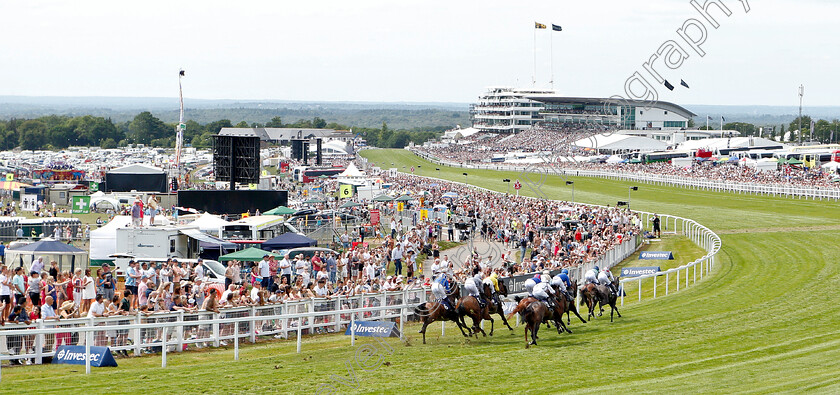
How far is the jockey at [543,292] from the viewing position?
15.0 metres

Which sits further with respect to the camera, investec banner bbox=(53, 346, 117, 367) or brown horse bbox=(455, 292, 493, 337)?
brown horse bbox=(455, 292, 493, 337)

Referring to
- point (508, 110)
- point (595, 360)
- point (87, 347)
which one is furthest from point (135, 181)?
point (508, 110)

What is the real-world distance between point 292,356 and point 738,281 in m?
12.9

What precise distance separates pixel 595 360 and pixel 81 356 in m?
7.07

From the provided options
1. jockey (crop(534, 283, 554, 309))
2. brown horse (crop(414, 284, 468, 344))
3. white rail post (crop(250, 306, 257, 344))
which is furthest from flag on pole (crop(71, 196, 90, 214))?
jockey (crop(534, 283, 554, 309))

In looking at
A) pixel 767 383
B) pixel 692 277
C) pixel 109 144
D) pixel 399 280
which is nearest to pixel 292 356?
pixel 399 280

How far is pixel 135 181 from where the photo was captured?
181ft

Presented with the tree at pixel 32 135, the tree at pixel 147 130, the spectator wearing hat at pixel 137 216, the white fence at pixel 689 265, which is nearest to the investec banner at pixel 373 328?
the white fence at pixel 689 265

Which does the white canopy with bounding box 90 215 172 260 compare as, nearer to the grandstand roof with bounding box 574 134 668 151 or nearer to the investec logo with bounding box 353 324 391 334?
the investec logo with bounding box 353 324 391 334

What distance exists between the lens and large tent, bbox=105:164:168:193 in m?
54.9

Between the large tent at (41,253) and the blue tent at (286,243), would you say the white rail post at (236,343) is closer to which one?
the large tent at (41,253)

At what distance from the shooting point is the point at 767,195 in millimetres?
54938

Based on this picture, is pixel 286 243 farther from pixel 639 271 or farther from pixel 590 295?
pixel 590 295

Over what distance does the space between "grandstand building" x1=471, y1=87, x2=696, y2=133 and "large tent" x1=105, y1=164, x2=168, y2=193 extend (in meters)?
72.8
